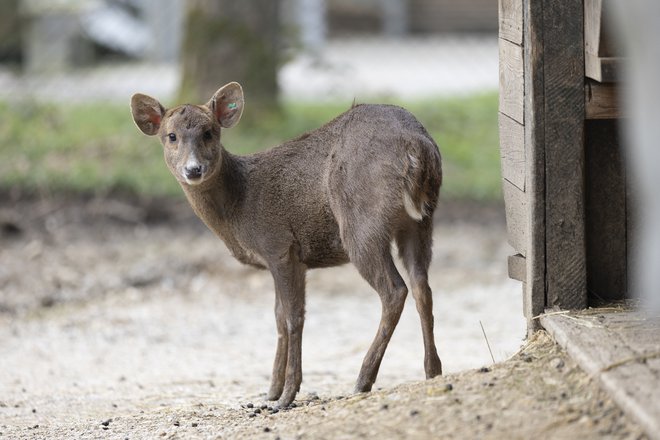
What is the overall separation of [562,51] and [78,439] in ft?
9.49

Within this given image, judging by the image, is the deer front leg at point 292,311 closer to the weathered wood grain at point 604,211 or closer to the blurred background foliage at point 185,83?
A: the weathered wood grain at point 604,211

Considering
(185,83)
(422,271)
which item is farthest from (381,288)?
(185,83)

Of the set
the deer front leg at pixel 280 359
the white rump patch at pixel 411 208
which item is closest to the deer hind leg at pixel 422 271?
the white rump patch at pixel 411 208

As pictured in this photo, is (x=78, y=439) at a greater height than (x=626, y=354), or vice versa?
(x=626, y=354)

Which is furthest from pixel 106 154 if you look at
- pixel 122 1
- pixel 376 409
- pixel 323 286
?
pixel 376 409

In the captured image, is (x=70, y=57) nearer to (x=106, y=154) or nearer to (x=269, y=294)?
(x=106, y=154)

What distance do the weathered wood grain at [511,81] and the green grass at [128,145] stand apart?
660 cm

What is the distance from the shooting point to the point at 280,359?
6266mm

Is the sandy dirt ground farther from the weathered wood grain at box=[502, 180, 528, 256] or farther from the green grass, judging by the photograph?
the weathered wood grain at box=[502, 180, 528, 256]

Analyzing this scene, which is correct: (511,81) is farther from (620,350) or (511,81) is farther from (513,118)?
(620,350)

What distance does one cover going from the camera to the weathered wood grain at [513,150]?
553cm

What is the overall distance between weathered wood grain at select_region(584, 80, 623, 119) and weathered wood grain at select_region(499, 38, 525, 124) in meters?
0.32

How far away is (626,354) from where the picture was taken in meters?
4.54

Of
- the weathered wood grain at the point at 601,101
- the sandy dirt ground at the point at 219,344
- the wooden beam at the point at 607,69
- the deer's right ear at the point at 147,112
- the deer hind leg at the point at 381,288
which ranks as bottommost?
the sandy dirt ground at the point at 219,344
